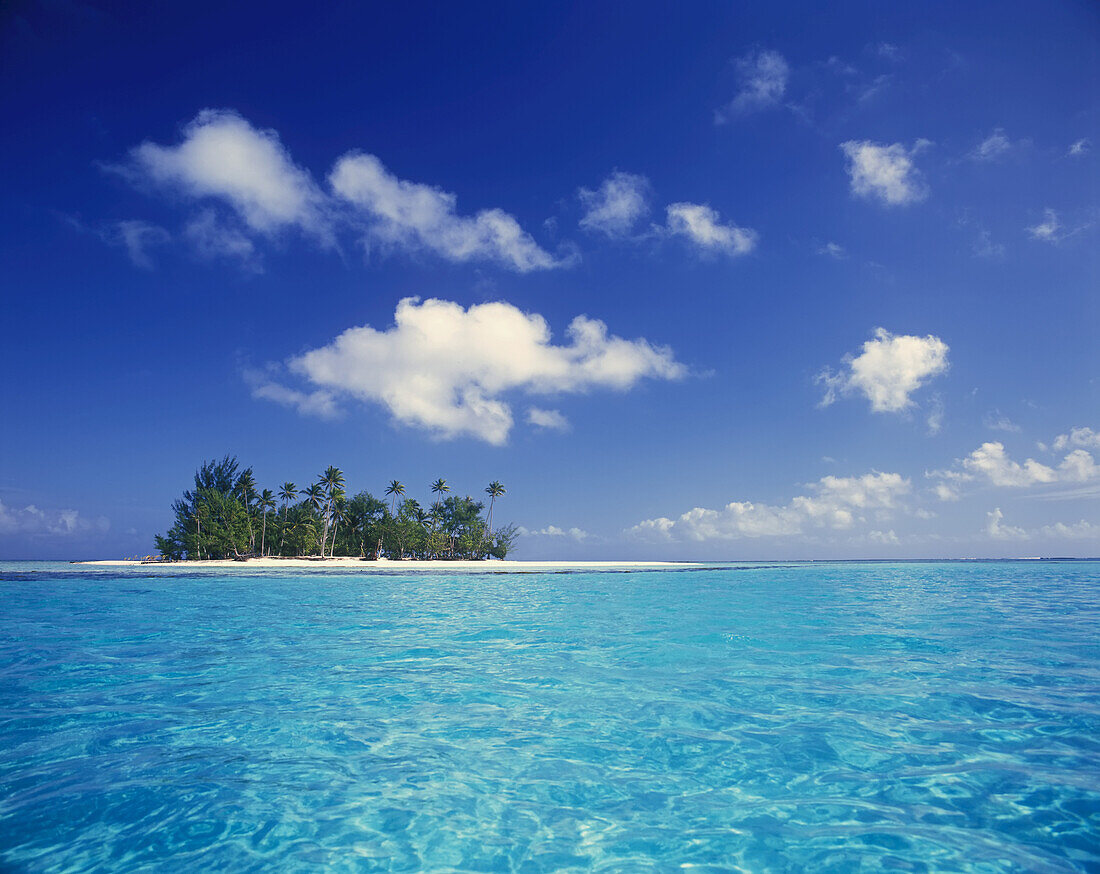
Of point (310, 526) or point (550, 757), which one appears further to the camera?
point (310, 526)

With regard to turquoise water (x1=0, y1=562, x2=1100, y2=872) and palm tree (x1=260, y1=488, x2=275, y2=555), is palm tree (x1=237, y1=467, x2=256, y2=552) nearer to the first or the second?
palm tree (x1=260, y1=488, x2=275, y2=555)

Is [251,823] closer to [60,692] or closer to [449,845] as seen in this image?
[449,845]

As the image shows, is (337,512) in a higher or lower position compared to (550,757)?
higher

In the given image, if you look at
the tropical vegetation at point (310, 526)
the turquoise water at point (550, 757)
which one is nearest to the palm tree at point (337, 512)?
the tropical vegetation at point (310, 526)

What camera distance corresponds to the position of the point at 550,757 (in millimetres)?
6633

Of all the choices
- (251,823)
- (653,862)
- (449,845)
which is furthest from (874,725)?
A: (251,823)

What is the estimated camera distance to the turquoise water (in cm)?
471

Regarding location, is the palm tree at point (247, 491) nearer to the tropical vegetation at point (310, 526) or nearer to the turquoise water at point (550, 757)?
the tropical vegetation at point (310, 526)

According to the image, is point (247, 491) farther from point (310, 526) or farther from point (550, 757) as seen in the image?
point (550, 757)

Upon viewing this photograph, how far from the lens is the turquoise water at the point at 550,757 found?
471cm

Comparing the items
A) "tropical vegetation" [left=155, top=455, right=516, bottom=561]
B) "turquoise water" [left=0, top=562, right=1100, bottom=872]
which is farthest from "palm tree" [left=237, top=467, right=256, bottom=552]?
"turquoise water" [left=0, top=562, right=1100, bottom=872]

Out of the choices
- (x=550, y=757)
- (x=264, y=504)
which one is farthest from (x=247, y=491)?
(x=550, y=757)

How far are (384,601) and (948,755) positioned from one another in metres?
25.2

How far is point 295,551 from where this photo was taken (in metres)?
88.4
